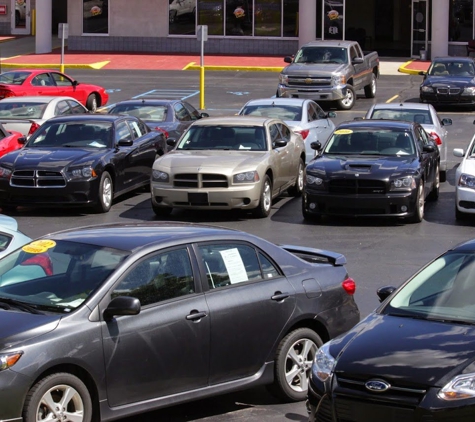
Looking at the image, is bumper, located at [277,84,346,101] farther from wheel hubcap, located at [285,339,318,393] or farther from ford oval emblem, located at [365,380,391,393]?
ford oval emblem, located at [365,380,391,393]

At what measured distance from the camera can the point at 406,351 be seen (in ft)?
21.7

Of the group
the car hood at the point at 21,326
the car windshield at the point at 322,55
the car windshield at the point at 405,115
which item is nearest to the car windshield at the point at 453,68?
the car windshield at the point at 322,55

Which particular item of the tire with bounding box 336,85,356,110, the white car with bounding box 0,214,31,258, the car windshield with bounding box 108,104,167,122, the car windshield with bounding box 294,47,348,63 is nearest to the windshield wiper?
the white car with bounding box 0,214,31,258

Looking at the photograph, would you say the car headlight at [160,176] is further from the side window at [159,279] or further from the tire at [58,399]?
the tire at [58,399]

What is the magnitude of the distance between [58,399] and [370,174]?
34.0ft

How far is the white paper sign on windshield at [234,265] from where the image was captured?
8117 mm

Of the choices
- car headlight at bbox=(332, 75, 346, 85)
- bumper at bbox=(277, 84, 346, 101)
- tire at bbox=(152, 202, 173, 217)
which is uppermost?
car headlight at bbox=(332, 75, 346, 85)

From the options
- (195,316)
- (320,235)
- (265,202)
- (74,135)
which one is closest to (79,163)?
(74,135)

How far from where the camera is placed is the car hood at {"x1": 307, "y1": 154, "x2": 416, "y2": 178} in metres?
16.8

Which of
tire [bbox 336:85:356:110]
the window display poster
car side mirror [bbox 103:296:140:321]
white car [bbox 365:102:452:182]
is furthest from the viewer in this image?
the window display poster

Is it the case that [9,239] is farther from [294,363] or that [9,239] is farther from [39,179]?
[39,179]

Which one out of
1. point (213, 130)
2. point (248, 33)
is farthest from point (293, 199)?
point (248, 33)

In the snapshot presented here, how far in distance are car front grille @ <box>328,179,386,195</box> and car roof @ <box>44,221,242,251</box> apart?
8.51 metres

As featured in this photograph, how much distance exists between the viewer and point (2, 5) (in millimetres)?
53188
